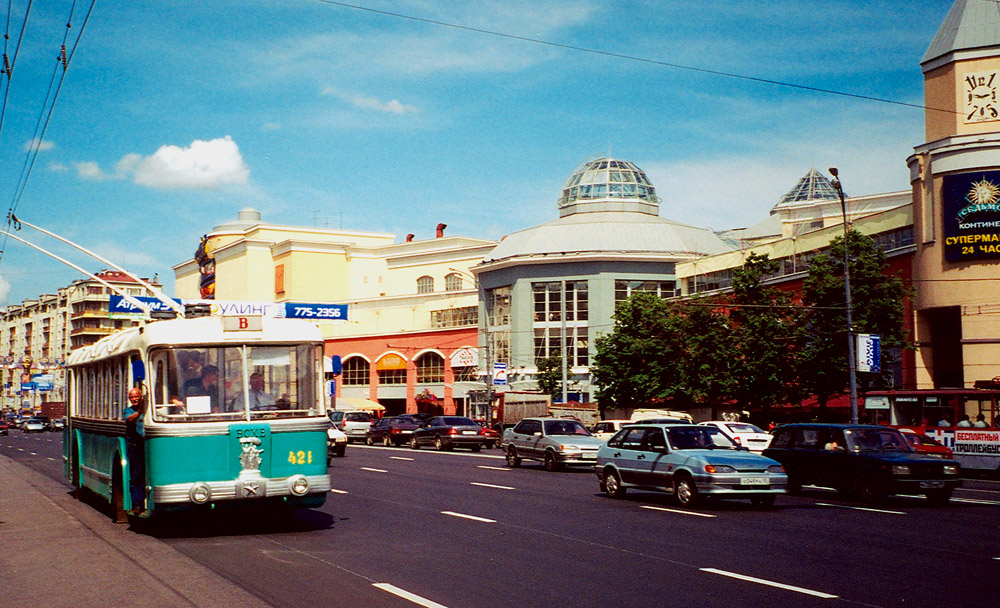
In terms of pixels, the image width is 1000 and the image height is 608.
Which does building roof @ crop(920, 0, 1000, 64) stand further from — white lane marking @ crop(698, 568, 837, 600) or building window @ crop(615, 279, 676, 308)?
white lane marking @ crop(698, 568, 837, 600)

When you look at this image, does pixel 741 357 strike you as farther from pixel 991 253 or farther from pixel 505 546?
pixel 505 546

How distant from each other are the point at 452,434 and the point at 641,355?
11432mm

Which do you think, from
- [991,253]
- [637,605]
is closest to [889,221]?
[991,253]

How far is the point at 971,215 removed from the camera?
138 ft

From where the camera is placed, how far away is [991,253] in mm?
41781

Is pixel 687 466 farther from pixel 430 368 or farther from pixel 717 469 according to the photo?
pixel 430 368

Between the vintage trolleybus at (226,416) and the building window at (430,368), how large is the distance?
66716mm

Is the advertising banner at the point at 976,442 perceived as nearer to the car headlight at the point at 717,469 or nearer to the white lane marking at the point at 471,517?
the car headlight at the point at 717,469

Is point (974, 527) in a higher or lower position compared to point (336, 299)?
lower

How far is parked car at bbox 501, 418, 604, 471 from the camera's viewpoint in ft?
99.2

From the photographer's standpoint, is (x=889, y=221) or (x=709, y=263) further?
(x=709, y=263)

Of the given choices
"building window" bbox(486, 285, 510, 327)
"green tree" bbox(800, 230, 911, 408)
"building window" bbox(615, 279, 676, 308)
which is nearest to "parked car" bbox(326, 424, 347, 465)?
"green tree" bbox(800, 230, 911, 408)

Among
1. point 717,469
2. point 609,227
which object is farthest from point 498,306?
point 717,469

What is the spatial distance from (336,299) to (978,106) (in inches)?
2561
